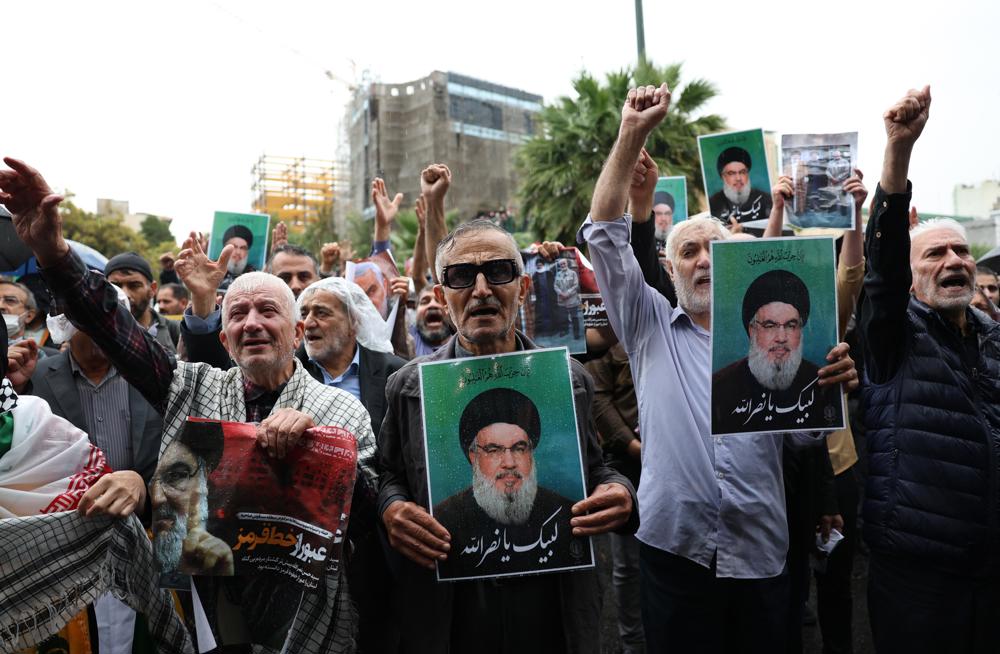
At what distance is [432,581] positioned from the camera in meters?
1.98

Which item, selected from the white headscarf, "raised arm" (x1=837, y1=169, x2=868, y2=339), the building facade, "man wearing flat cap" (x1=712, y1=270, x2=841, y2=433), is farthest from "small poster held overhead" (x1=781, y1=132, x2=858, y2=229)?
the building facade

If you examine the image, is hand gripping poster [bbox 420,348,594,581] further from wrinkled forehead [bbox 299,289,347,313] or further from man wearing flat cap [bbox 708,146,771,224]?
man wearing flat cap [bbox 708,146,771,224]

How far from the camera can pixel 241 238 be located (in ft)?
18.2

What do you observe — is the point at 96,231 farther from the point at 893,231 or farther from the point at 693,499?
the point at 893,231

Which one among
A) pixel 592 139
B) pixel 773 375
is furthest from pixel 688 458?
pixel 592 139

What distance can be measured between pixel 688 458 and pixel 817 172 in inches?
75.3

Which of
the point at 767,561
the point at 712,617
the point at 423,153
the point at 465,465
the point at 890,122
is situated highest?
the point at 423,153

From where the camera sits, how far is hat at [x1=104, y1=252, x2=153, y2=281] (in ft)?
14.0

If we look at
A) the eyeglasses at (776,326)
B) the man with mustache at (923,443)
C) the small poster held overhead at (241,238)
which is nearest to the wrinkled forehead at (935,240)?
the man with mustache at (923,443)

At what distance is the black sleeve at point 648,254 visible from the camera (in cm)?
278

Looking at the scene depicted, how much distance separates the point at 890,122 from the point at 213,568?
2644mm

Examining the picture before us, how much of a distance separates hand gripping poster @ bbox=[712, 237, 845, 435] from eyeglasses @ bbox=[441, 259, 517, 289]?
73cm

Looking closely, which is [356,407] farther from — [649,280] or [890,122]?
[890,122]

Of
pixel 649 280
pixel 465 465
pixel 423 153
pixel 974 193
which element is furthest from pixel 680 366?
Answer: pixel 974 193
